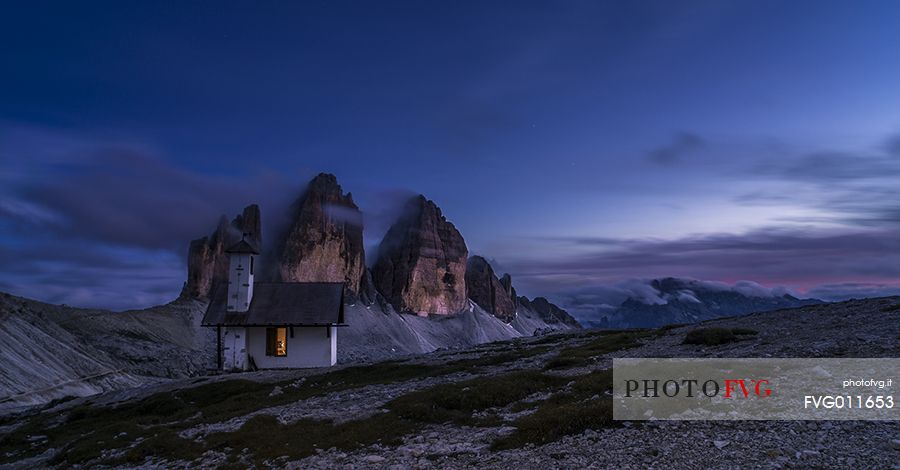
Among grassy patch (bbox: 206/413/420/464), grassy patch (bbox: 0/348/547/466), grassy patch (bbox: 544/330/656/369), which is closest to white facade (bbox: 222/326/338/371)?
grassy patch (bbox: 0/348/547/466)

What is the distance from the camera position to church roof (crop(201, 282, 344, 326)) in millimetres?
58256

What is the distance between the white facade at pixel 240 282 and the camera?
59.1 meters

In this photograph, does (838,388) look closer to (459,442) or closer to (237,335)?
(459,442)

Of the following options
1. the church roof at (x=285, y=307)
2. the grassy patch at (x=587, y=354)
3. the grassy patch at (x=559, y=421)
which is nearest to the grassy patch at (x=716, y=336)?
the grassy patch at (x=587, y=354)

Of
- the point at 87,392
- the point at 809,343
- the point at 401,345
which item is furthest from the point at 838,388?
the point at 401,345

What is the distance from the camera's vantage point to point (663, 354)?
97.3ft

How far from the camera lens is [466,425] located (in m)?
19.8

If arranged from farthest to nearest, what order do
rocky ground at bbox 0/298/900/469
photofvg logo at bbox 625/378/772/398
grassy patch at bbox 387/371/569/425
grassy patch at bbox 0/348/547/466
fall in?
grassy patch at bbox 0/348/547/466, grassy patch at bbox 387/371/569/425, photofvg logo at bbox 625/378/772/398, rocky ground at bbox 0/298/900/469

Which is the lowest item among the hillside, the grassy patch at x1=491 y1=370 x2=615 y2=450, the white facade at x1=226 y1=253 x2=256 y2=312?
the hillside

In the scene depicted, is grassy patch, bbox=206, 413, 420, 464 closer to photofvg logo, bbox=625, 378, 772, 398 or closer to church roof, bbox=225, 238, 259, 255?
photofvg logo, bbox=625, 378, 772, 398

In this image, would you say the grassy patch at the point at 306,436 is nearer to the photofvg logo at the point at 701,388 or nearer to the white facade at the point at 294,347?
the photofvg logo at the point at 701,388

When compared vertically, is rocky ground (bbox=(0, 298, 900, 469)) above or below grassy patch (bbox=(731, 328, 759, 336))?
below

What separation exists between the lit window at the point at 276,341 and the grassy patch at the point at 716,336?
41.7m

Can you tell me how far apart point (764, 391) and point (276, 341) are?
A: 5115cm
